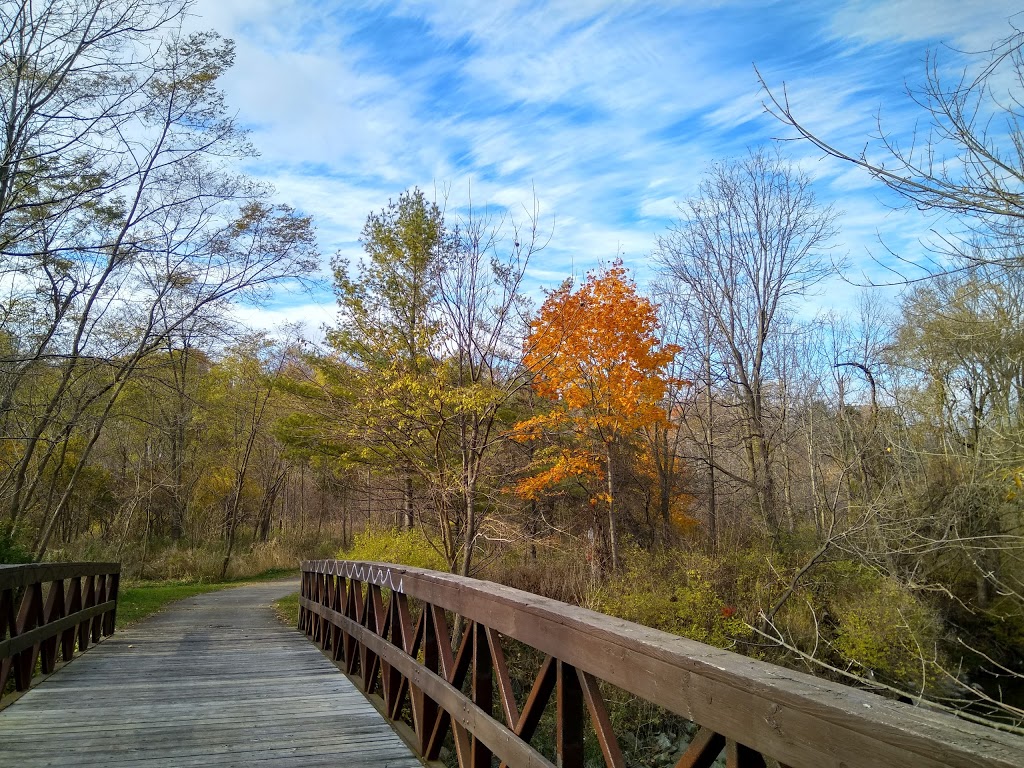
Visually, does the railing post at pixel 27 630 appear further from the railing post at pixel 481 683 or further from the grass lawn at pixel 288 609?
the grass lawn at pixel 288 609

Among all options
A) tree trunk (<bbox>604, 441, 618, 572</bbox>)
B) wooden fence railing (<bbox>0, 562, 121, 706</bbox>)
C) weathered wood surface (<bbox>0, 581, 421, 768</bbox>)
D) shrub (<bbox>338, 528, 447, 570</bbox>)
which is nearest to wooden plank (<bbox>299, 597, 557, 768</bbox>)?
weathered wood surface (<bbox>0, 581, 421, 768</bbox>)

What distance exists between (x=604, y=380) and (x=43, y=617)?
11.9 meters

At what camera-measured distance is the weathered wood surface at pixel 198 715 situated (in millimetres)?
4207

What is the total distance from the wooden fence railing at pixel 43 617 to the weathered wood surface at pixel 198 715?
0.21m

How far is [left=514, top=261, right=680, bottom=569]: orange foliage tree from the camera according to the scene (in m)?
15.4

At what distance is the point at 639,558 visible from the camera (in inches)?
641

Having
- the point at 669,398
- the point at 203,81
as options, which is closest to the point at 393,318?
the point at 203,81

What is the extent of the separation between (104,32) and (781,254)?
16127 mm

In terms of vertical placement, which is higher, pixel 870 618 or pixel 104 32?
pixel 104 32

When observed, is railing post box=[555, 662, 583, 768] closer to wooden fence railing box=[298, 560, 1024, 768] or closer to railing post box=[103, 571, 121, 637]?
wooden fence railing box=[298, 560, 1024, 768]

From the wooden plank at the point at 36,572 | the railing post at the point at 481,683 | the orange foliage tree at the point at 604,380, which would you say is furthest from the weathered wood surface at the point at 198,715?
the orange foliage tree at the point at 604,380

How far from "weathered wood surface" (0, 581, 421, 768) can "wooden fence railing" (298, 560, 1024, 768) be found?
17.8 inches

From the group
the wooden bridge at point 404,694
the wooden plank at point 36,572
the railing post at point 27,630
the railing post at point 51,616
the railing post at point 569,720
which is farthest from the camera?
the railing post at point 51,616

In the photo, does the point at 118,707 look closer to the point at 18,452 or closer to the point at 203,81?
the point at 203,81
